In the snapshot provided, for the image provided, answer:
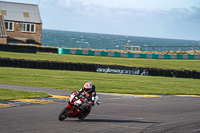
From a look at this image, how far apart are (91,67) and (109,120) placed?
20.0 metres

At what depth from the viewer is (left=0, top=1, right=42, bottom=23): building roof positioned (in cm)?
6072

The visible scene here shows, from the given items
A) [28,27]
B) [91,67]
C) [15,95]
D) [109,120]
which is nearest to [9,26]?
[28,27]

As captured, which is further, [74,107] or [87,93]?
[87,93]

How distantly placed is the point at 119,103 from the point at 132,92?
15.0ft

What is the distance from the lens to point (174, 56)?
51.7 meters

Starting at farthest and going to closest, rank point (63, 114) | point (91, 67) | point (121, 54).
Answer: point (121, 54) → point (91, 67) → point (63, 114)

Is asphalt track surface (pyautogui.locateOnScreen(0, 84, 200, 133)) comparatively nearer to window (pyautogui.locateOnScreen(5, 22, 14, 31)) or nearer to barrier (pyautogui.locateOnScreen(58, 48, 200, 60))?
barrier (pyautogui.locateOnScreen(58, 48, 200, 60))

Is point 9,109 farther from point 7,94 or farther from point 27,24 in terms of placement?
point 27,24

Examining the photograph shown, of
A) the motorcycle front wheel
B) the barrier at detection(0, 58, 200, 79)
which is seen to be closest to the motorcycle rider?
the motorcycle front wheel

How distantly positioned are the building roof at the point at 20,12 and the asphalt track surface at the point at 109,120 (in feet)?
163

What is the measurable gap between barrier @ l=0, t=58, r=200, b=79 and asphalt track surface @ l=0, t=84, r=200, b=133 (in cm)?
1581

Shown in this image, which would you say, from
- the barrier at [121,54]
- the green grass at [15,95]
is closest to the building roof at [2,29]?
the barrier at [121,54]

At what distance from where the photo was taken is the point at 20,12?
204ft

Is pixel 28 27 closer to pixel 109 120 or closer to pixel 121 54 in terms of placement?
pixel 121 54
